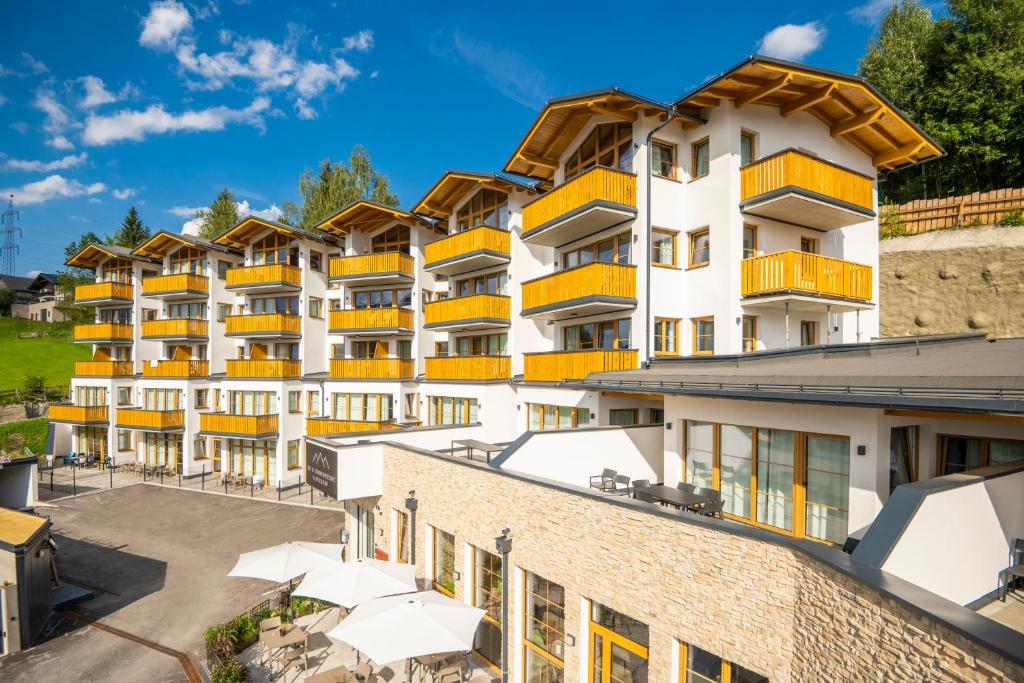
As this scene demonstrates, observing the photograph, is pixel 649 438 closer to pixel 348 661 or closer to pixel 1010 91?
pixel 348 661

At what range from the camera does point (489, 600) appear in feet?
39.1

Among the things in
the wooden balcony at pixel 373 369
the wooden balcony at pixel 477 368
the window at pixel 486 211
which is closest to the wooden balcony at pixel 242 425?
the wooden balcony at pixel 373 369

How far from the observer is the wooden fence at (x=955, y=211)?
68.9ft

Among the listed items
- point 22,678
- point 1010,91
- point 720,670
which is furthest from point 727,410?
point 1010,91

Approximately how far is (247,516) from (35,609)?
406 inches

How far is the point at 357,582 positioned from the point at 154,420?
94.5ft

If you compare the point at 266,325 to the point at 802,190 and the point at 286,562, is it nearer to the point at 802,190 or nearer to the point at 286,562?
the point at 286,562

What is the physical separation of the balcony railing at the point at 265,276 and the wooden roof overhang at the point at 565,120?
1701cm

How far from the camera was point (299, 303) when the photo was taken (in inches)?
1261

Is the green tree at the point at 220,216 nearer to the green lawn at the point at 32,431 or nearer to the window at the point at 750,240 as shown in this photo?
the green lawn at the point at 32,431

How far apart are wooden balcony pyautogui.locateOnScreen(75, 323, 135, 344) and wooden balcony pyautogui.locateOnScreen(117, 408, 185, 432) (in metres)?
6.58

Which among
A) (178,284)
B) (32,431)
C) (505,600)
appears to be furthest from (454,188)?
(32,431)

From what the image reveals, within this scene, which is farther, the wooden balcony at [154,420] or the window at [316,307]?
the wooden balcony at [154,420]

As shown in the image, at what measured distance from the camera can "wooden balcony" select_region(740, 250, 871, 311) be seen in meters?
14.4
